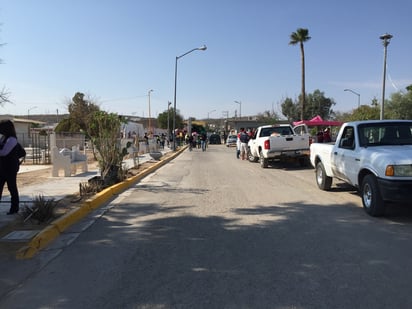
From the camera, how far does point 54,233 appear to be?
639cm

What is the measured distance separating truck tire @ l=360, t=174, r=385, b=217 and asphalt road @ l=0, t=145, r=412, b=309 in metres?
0.16

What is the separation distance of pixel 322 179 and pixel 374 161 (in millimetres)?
3445

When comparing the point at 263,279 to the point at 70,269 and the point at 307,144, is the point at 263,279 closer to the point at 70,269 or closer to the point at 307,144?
the point at 70,269

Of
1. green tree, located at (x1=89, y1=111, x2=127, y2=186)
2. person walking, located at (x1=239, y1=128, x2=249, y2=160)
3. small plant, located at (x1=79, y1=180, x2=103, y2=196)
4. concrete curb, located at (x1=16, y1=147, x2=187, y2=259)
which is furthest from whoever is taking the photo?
person walking, located at (x1=239, y1=128, x2=249, y2=160)

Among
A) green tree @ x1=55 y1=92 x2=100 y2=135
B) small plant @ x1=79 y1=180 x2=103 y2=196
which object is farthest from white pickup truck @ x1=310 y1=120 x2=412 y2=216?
green tree @ x1=55 y1=92 x2=100 y2=135

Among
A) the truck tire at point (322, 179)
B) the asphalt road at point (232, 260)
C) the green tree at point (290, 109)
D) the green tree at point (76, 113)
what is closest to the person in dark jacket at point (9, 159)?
the asphalt road at point (232, 260)

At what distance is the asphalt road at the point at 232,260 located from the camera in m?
4.05

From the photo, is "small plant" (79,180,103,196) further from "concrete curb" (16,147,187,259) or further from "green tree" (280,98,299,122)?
"green tree" (280,98,299,122)

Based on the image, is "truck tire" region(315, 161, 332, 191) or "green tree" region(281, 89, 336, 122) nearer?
"truck tire" region(315, 161, 332, 191)

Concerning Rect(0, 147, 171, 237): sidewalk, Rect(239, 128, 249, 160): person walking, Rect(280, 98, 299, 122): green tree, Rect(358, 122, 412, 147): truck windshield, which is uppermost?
Rect(280, 98, 299, 122): green tree

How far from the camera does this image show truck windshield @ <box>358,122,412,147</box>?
822 cm

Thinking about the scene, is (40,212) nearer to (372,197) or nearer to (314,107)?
(372,197)

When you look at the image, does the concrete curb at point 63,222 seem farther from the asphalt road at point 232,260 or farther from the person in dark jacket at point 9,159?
the person in dark jacket at point 9,159

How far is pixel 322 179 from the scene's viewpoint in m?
10.6
